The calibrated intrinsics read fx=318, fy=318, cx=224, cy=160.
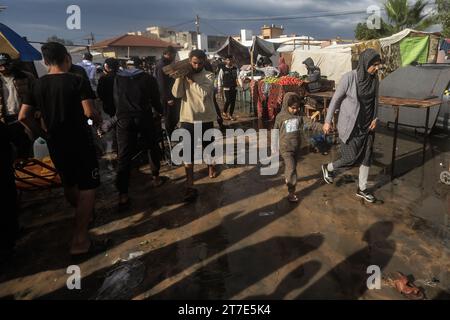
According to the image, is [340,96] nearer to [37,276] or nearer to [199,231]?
[199,231]

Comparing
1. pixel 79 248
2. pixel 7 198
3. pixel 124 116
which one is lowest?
pixel 79 248

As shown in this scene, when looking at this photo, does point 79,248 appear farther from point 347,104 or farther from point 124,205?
point 347,104

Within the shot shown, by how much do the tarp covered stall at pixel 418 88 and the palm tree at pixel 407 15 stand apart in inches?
708

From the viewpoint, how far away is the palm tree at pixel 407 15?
22094 millimetres

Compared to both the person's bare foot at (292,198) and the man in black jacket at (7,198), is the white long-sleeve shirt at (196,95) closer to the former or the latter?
the person's bare foot at (292,198)

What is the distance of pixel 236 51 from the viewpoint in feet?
43.0

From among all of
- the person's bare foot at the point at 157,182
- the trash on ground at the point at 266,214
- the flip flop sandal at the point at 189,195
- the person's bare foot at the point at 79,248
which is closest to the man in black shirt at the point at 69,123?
the person's bare foot at the point at 79,248

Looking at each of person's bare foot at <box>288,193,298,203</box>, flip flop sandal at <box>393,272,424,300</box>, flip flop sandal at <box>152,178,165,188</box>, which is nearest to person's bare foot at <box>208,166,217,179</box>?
flip flop sandal at <box>152,178,165,188</box>

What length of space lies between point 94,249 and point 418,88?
767cm

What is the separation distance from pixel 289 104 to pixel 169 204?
7.19 ft

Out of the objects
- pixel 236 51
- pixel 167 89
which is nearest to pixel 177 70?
pixel 167 89

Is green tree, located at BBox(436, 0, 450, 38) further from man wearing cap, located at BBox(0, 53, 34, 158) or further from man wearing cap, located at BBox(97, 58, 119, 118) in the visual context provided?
man wearing cap, located at BBox(0, 53, 34, 158)
